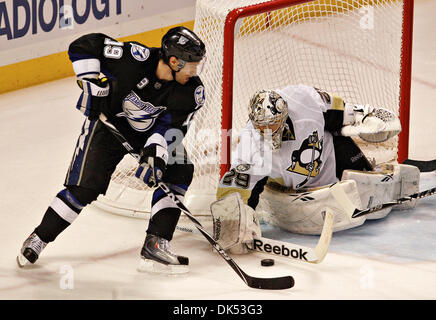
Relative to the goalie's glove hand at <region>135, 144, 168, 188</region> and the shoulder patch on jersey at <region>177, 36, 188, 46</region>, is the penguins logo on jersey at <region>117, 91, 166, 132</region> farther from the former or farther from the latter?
the shoulder patch on jersey at <region>177, 36, 188, 46</region>

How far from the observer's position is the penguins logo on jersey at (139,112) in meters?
3.79

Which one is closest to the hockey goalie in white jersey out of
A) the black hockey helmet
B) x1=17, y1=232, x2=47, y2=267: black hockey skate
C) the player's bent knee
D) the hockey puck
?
the hockey puck

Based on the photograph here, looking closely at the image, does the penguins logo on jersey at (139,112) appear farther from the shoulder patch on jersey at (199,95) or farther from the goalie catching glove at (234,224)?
the goalie catching glove at (234,224)

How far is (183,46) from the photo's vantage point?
3.64 m

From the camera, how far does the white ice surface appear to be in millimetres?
3623

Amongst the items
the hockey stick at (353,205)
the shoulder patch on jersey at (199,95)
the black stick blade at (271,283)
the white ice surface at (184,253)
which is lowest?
the white ice surface at (184,253)

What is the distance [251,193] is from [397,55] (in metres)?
1.49

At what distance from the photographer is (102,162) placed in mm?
3816

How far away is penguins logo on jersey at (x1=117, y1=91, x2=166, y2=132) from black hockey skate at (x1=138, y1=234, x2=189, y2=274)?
41 centimetres

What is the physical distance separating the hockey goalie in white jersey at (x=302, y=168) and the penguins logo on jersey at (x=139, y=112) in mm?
379

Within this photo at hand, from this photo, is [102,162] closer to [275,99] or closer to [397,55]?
[275,99]

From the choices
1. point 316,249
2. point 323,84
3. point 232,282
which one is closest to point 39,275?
point 232,282

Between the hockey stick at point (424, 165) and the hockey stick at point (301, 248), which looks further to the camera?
the hockey stick at point (424, 165)

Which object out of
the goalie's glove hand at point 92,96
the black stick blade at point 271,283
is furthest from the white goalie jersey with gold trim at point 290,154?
the goalie's glove hand at point 92,96
